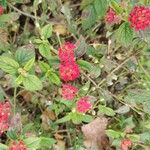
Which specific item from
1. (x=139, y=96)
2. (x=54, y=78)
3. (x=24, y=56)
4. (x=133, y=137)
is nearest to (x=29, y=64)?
(x=24, y=56)

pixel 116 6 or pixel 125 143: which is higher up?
pixel 116 6

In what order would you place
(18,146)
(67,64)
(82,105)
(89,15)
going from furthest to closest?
1. (89,15)
2. (82,105)
3. (67,64)
4. (18,146)

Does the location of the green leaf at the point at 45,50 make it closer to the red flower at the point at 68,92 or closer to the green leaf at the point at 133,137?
the red flower at the point at 68,92

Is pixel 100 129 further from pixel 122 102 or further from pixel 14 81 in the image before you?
pixel 14 81

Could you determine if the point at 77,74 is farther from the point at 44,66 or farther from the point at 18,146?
the point at 18,146

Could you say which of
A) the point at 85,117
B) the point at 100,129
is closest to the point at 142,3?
the point at 85,117

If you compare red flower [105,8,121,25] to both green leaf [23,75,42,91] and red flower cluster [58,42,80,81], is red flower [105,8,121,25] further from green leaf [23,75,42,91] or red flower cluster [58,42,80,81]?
green leaf [23,75,42,91]

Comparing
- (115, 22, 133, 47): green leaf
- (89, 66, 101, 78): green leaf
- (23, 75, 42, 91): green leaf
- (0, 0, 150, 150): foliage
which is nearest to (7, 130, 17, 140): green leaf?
(0, 0, 150, 150): foliage
